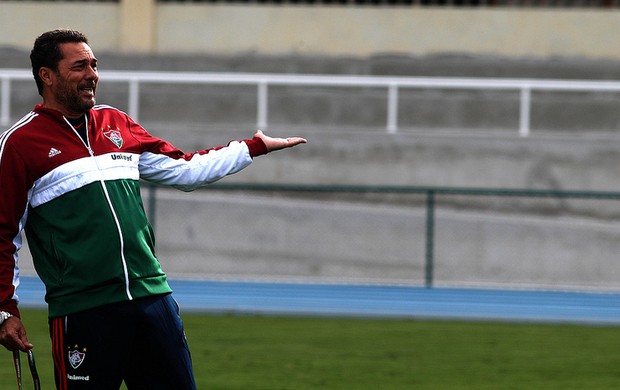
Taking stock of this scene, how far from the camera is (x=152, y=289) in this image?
4672 millimetres

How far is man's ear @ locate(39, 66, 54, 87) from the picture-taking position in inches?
180

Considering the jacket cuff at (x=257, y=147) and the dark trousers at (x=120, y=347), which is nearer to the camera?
the dark trousers at (x=120, y=347)

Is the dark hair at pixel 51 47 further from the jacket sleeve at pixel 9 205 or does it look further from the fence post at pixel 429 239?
the fence post at pixel 429 239

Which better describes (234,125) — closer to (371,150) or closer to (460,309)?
(371,150)

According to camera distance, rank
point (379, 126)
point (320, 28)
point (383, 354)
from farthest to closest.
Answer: point (320, 28) < point (379, 126) < point (383, 354)

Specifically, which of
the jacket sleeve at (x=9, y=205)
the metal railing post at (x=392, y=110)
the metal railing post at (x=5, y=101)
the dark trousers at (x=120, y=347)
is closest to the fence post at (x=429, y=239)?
the metal railing post at (x=392, y=110)

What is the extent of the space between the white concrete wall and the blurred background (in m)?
0.03

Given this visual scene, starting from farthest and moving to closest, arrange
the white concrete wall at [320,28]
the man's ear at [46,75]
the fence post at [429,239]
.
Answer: the white concrete wall at [320,28], the fence post at [429,239], the man's ear at [46,75]

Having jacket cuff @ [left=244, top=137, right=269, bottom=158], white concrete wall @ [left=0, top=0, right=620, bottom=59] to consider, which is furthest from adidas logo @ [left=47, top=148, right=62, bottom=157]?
white concrete wall @ [left=0, top=0, right=620, bottom=59]

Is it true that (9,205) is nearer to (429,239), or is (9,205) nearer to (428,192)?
(428,192)

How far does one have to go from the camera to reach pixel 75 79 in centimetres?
454

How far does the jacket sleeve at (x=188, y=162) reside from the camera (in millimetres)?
4879

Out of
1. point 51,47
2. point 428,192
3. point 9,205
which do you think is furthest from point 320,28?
point 9,205

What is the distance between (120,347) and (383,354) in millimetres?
5512
